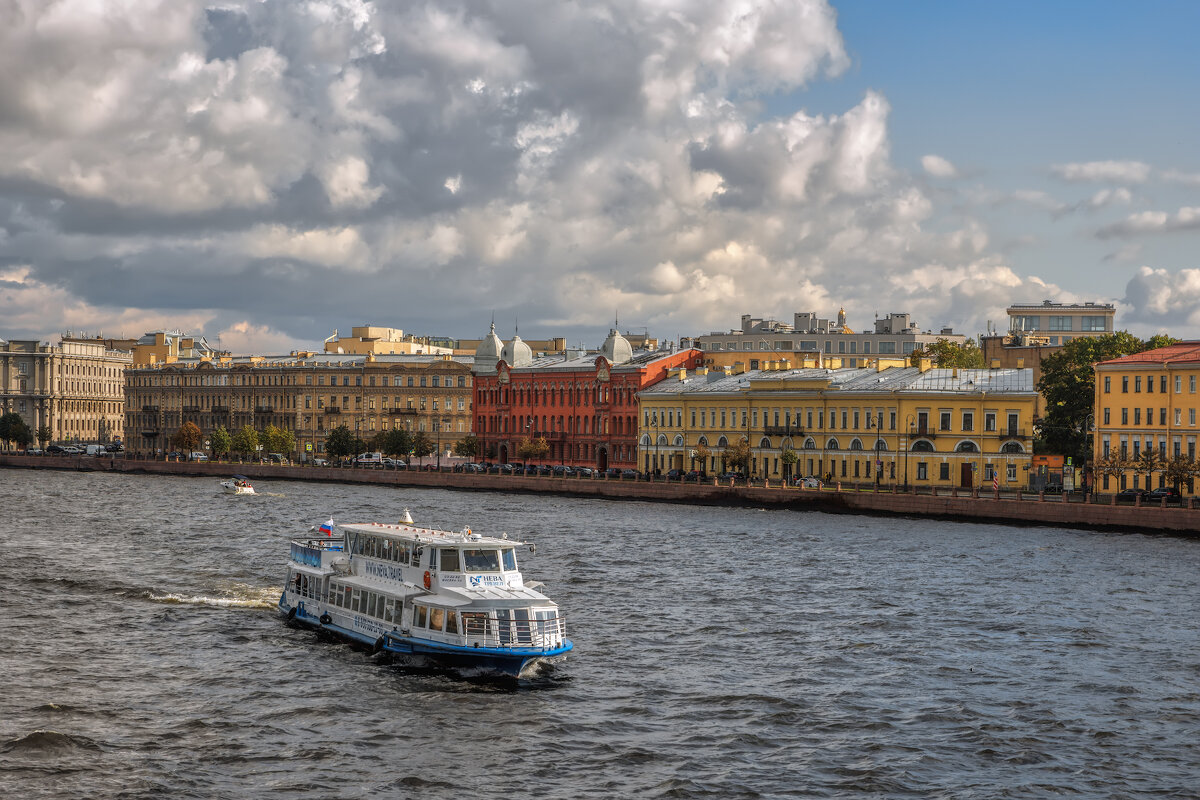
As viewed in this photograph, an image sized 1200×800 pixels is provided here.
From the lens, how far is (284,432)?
447ft

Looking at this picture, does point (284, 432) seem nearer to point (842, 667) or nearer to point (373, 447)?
point (373, 447)

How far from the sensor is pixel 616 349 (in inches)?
4577

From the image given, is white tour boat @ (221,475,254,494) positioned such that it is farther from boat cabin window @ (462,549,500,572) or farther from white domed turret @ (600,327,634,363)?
boat cabin window @ (462,549,500,572)

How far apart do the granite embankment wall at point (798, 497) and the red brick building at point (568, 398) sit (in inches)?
524

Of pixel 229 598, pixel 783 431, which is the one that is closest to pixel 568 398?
pixel 783 431

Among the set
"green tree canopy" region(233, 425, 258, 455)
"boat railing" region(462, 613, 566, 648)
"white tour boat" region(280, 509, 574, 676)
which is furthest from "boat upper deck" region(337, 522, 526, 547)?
"green tree canopy" region(233, 425, 258, 455)

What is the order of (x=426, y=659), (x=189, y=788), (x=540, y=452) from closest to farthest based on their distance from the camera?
1. (x=189, y=788)
2. (x=426, y=659)
3. (x=540, y=452)

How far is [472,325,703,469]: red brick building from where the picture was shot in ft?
365

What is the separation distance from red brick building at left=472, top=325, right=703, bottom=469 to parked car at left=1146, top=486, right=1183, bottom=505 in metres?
47.8

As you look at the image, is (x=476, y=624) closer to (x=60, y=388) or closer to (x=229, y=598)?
(x=229, y=598)

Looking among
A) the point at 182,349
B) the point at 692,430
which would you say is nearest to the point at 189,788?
the point at 692,430

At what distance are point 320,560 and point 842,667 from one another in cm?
1355

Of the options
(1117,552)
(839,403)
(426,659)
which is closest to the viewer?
(426,659)

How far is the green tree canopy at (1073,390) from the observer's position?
287 feet
